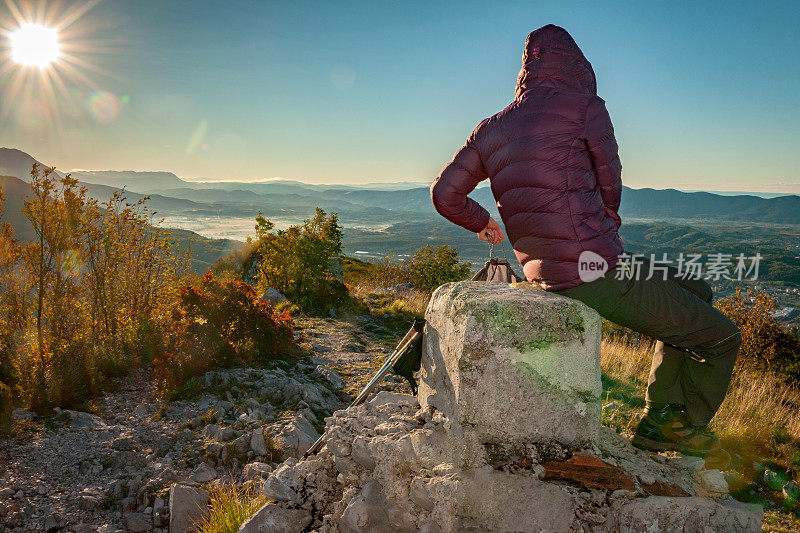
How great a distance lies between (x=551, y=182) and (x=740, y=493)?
306cm

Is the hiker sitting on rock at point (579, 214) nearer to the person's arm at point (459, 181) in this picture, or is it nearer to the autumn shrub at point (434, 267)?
the person's arm at point (459, 181)

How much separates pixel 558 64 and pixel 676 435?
7.53 feet

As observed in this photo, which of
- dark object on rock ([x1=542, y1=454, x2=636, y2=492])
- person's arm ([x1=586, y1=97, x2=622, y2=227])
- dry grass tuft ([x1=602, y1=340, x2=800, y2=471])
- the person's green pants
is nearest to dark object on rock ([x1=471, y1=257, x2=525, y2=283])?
the person's green pants

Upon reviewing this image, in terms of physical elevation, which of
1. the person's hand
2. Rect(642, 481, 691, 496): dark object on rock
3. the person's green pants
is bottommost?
Rect(642, 481, 691, 496): dark object on rock

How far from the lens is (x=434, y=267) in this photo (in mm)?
17641

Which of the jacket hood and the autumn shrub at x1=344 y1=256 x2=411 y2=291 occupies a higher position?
the jacket hood

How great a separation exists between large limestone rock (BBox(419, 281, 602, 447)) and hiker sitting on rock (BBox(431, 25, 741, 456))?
23 cm

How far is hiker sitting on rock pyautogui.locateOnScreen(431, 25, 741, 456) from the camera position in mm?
2193

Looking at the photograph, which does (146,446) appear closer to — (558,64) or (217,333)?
(217,333)

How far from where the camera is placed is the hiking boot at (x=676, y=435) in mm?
2551

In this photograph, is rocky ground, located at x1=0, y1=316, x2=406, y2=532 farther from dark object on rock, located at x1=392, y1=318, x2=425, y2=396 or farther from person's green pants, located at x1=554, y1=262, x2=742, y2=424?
person's green pants, located at x1=554, y1=262, x2=742, y2=424

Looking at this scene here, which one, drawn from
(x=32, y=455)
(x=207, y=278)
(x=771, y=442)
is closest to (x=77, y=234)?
(x=207, y=278)

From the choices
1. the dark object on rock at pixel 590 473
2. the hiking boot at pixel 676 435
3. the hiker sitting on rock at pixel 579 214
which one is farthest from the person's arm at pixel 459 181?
the hiking boot at pixel 676 435

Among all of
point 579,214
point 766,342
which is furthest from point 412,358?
point 766,342
